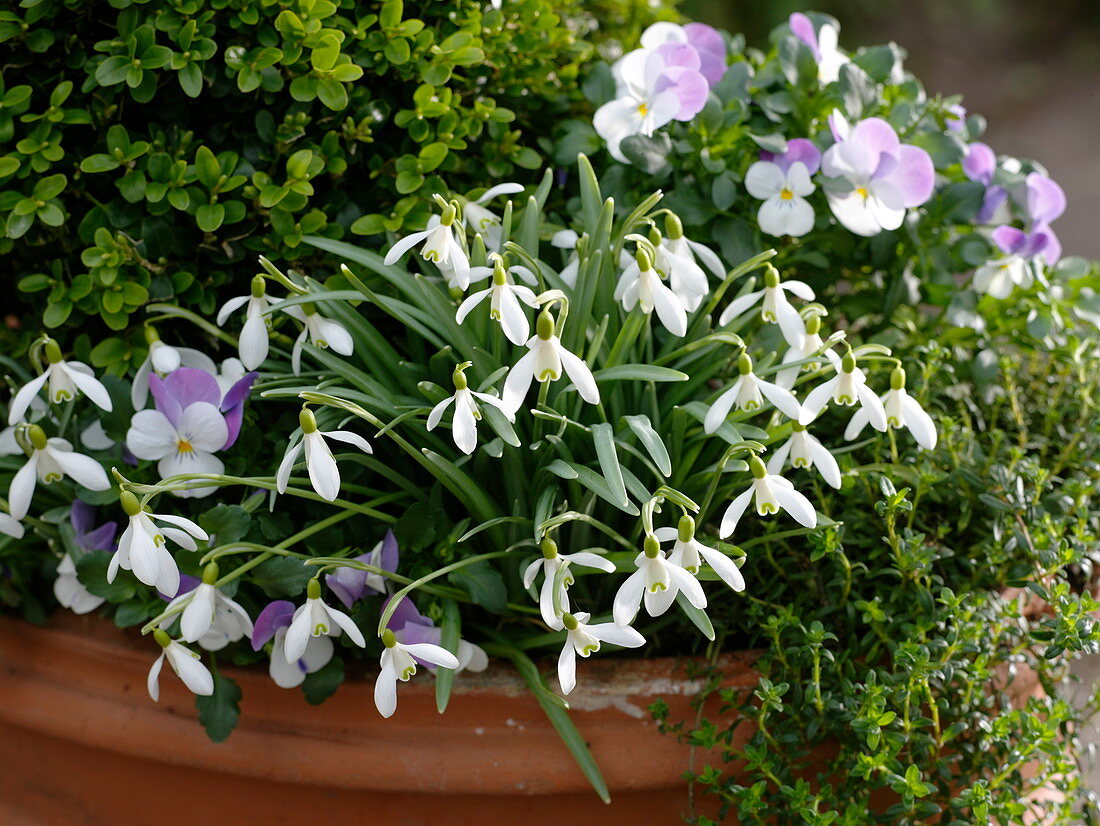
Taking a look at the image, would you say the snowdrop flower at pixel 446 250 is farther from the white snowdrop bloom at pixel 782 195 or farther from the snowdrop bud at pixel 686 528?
the white snowdrop bloom at pixel 782 195

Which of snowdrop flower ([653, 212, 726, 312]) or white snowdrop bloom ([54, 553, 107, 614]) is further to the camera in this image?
white snowdrop bloom ([54, 553, 107, 614])

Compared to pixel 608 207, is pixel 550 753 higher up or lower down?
lower down

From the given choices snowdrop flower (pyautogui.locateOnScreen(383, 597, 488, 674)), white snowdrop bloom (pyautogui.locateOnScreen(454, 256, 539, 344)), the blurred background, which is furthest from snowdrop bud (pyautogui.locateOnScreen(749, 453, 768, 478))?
the blurred background

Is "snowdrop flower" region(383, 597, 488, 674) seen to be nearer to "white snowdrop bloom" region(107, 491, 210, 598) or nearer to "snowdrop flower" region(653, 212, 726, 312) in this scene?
"white snowdrop bloom" region(107, 491, 210, 598)

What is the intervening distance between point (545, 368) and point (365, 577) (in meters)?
0.31

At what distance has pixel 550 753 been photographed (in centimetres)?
101

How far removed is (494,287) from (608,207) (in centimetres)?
21

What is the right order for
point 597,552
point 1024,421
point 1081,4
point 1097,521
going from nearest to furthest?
1. point 597,552
2. point 1097,521
3. point 1024,421
4. point 1081,4

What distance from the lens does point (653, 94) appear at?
4.02ft

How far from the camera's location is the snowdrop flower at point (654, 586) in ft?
2.71

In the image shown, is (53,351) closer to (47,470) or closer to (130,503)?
(47,470)

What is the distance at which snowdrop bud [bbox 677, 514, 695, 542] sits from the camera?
0.83 meters

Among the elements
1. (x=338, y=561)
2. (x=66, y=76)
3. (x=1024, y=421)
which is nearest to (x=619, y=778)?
(x=338, y=561)

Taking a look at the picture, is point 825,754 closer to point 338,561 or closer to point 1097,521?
point 1097,521
